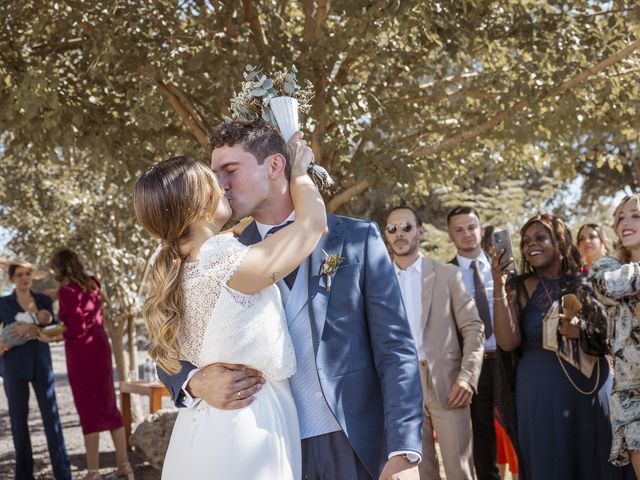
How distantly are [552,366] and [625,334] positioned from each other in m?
0.55

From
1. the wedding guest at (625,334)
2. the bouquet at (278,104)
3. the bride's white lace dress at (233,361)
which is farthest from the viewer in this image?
the wedding guest at (625,334)

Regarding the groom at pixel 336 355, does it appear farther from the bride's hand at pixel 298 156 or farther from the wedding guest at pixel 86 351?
the wedding guest at pixel 86 351

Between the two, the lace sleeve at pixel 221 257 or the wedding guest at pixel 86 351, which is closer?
the lace sleeve at pixel 221 257

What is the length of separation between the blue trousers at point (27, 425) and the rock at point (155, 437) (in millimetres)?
1054

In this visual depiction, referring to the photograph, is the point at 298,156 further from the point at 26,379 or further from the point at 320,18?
the point at 26,379

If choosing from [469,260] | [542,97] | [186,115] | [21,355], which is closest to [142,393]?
[21,355]

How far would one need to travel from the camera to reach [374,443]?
2.73m

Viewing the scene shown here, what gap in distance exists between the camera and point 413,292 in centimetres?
596

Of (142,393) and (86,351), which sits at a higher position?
(86,351)

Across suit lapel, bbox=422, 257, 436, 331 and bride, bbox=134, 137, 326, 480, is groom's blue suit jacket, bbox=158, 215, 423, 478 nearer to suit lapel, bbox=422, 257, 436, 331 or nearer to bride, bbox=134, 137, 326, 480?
bride, bbox=134, 137, 326, 480

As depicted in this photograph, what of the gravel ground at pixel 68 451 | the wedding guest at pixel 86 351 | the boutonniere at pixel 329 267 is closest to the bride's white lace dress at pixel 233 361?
the boutonniere at pixel 329 267

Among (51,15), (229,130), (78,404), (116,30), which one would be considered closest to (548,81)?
(116,30)

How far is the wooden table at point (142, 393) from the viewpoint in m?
9.76

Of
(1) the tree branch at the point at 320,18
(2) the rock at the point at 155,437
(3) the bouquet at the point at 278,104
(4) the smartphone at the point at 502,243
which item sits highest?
(1) the tree branch at the point at 320,18
